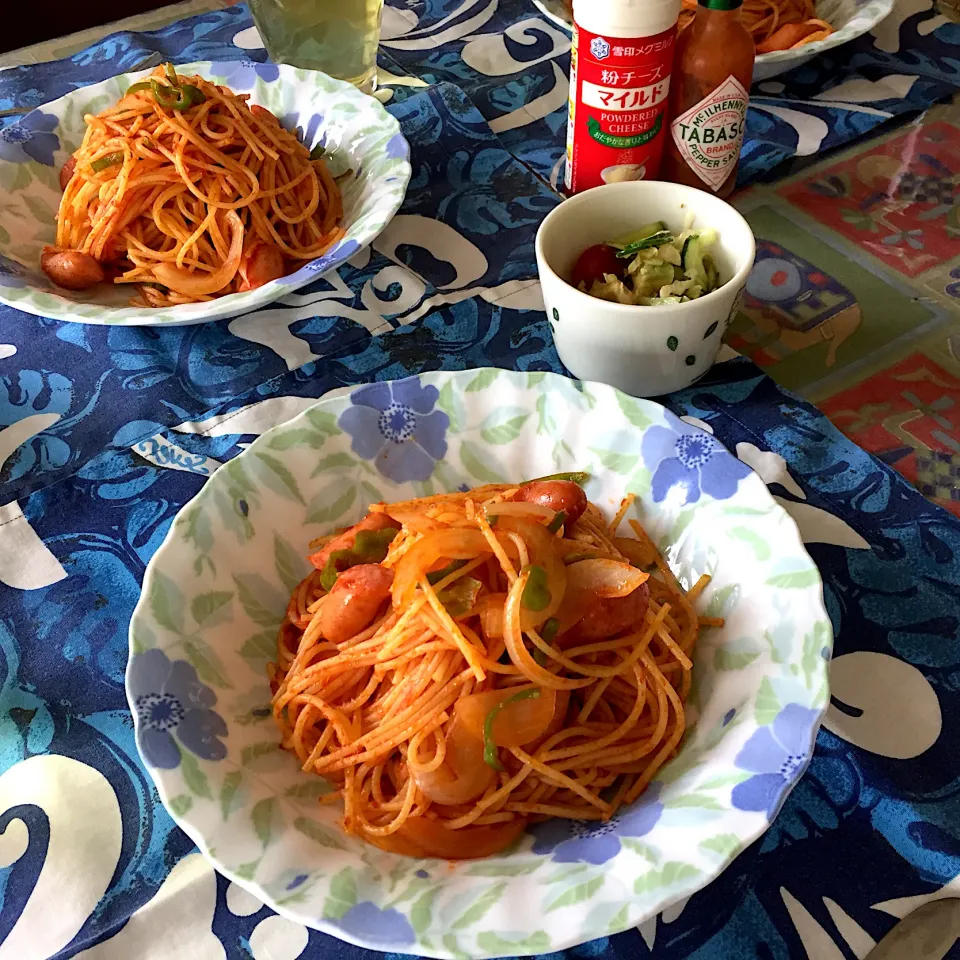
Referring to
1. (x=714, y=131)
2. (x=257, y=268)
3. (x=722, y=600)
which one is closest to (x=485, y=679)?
A: (x=722, y=600)

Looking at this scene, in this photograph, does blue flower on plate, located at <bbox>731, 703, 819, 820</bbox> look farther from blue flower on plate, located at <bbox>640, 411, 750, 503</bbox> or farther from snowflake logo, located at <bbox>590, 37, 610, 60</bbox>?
snowflake logo, located at <bbox>590, 37, 610, 60</bbox>

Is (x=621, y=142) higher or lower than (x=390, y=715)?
higher

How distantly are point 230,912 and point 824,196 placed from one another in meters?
1.19

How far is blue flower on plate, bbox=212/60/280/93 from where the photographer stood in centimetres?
137

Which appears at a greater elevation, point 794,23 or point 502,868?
point 794,23

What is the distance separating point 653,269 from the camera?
1029mm

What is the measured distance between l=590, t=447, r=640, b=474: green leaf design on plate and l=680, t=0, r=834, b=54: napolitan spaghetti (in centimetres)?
87

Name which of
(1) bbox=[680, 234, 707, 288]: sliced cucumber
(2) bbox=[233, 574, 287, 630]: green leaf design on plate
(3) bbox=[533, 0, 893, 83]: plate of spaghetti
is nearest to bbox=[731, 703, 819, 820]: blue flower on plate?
(2) bbox=[233, 574, 287, 630]: green leaf design on plate

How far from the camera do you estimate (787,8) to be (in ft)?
4.94

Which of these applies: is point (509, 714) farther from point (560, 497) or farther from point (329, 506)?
point (329, 506)

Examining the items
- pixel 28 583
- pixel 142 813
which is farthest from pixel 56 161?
pixel 142 813

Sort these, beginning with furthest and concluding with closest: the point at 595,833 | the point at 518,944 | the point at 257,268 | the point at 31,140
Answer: the point at 31,140 < the point at 257,268 < the point at 595,833 < the point at 518,944

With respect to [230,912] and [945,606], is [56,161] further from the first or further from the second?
[945,606]

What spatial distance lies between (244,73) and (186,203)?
0.31 m
